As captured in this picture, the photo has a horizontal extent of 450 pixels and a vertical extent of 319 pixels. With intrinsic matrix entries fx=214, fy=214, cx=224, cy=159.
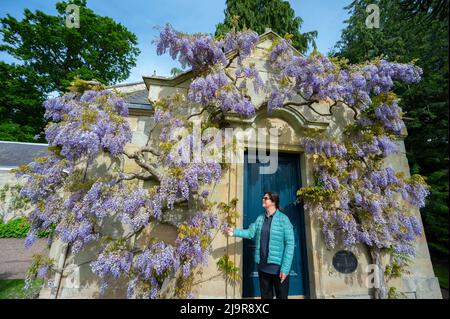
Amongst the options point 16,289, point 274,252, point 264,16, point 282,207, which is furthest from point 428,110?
point 16,289

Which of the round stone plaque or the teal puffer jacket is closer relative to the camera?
the teal puffer jacket

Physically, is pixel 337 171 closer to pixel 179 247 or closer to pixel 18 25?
pixel 179 247

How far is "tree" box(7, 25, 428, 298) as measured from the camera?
313 cm

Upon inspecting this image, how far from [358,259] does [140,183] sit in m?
4.16

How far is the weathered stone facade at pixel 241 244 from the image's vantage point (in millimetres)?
3406

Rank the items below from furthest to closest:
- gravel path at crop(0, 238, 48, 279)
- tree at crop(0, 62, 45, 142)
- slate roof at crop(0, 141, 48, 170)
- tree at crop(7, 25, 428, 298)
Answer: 1. tree at crop(0, 62, 45, 142)
2. slate roof at crop(0, 141, 48, 170)
3. gravel path at crop(0, 238, 48, 279)
4. tree at crop(7, 25, 428, 298)

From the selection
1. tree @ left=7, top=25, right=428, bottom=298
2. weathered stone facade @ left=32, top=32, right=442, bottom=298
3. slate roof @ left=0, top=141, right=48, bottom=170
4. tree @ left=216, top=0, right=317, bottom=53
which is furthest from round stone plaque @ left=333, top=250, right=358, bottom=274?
slate roof @ left=0, top=141, right=48, bottom=170

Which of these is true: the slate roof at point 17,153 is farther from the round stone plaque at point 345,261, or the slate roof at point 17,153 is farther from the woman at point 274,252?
the round stone plaque at point 345,261

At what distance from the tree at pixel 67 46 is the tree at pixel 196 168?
1451 centimetres

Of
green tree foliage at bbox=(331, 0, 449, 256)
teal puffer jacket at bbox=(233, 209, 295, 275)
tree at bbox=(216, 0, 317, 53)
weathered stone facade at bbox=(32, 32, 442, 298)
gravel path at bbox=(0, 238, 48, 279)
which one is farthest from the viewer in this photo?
tree at bbox=(216, 0, 317, 53)

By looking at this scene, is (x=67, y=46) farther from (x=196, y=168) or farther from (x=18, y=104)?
(x=196, y=168)

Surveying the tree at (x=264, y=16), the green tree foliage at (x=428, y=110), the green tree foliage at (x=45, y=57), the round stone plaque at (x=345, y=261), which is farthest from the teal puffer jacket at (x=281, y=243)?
the green tree foliage at (x=45, y=57)

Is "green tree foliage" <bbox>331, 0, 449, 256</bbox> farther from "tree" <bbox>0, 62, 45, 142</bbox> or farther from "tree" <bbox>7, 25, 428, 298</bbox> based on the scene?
"tree" <bbox>0, 62, 45, 142</bbox>

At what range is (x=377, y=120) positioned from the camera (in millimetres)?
4277
